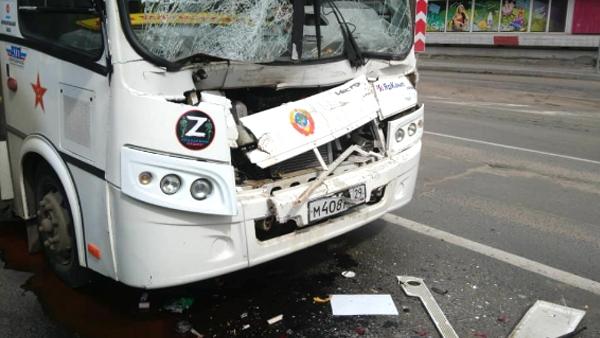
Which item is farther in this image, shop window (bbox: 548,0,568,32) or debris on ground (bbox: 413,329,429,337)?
shop window (bbox: 548,0,568,32)

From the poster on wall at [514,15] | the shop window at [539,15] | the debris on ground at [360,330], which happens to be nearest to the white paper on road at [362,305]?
the debris on ground at [360,330]

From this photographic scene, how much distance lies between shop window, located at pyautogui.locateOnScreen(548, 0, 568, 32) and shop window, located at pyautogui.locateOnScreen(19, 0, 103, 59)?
90.4 ft

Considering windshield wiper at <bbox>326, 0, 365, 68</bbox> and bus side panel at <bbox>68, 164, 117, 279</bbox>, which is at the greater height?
windshield wiper at <bbox>326, 0, 365, 68</bbox>

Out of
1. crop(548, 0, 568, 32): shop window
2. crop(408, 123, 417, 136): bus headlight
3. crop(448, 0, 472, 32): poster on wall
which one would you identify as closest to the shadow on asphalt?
crop(408, 123, 417, 136): bus headlight

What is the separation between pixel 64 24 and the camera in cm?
354

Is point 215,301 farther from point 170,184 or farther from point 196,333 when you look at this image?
point 170,184

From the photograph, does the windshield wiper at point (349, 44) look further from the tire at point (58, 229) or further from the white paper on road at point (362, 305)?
the tire at point (58, 229)

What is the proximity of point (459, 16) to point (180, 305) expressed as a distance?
3003 centimetres

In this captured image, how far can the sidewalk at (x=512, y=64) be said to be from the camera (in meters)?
20.7

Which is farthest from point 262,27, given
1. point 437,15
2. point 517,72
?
point 437,15

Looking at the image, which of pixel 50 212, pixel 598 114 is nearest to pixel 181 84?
pixel 50 212

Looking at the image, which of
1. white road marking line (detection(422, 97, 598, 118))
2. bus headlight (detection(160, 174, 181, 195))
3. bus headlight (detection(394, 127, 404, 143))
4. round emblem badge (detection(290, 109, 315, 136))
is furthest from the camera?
white road marking line (detection(422, 97, 598, 118))

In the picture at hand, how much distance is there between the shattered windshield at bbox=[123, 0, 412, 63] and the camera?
327 cm

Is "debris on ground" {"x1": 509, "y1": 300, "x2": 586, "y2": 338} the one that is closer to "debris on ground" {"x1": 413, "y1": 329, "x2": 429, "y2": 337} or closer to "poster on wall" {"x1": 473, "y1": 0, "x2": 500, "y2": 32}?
"debris on ground" {"x1": 413, "y1": 329, "x2": 429, "y2": 337}
